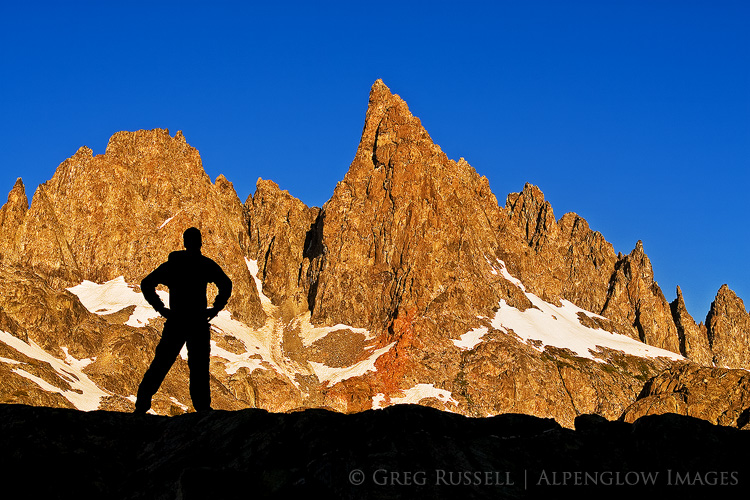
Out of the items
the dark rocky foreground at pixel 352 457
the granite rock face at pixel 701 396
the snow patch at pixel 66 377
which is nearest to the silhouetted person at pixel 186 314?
the dark rocky foreground at pixel 352 457

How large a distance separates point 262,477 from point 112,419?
4.47 meters

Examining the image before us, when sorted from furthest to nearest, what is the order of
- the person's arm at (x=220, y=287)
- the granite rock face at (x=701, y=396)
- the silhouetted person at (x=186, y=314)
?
1. the granite rock face at (x=701, y=396)
2. the person's arm at (x=220, y=287)
3. the silhouetted person at (x=186, y=314)

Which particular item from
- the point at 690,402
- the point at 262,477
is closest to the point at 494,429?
the point at 262,477

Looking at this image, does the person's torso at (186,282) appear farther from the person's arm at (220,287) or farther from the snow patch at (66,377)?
the snow patch at (66,377)

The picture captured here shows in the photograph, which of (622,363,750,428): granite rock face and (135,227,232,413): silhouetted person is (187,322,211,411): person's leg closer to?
(135,227,232,413): silhouetted person

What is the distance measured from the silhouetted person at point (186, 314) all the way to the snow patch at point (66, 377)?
14309 centimetres

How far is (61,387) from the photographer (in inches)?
6353

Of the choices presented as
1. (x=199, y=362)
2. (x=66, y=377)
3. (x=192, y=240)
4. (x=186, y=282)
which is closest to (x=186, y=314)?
(x=186, y=282)

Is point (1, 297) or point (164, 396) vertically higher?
point (1, 297)

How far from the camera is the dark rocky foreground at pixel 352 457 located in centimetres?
1186

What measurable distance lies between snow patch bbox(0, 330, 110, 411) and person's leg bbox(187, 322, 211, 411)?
14290cm

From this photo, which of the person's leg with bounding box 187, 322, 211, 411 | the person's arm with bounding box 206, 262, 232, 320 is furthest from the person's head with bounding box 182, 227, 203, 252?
the person's leg with bounding box 187, 322, 211, 411

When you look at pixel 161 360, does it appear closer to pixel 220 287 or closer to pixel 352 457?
pixel 220 287

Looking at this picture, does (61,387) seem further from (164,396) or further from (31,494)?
(31,494)
